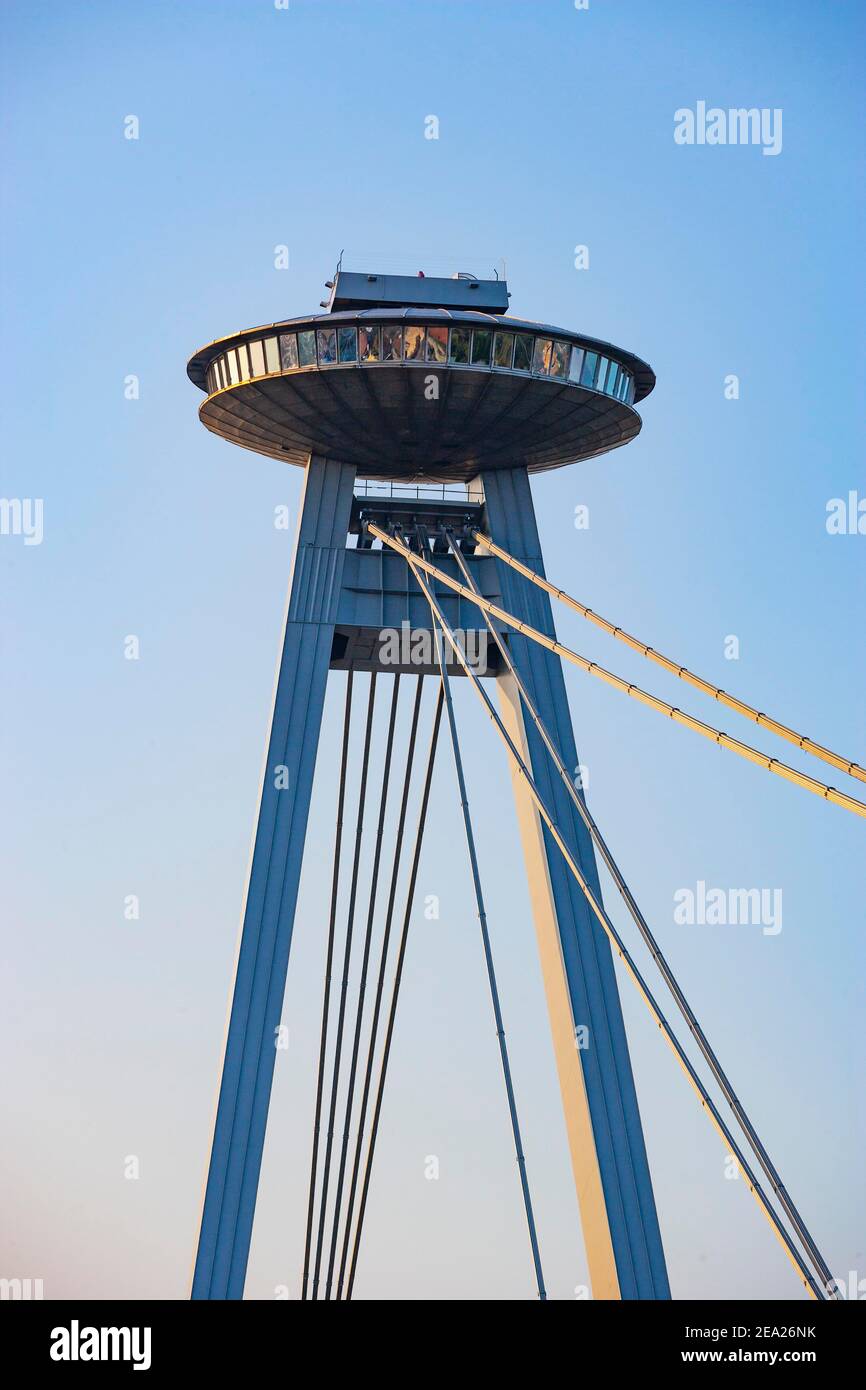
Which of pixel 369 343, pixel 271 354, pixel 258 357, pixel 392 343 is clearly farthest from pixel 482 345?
pixel 258 357

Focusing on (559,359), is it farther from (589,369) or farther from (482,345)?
(482,345)

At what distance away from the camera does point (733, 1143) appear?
2816cm

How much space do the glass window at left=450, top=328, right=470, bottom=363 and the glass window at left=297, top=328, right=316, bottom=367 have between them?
2.42 m

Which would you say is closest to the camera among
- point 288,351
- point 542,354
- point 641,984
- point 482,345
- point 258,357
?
point 641,984

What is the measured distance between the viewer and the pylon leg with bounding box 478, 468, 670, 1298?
36750mm

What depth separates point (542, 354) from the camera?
4066cm

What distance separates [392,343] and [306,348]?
5.05 feet

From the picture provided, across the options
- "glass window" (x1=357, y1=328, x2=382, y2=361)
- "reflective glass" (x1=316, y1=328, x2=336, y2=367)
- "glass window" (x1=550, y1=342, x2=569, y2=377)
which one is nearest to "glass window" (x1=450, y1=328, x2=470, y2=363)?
"glass window" (x1=357, y1=328, x2=382, y2=361)

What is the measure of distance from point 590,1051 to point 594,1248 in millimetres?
3174

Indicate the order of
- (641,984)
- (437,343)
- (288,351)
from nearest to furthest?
(641,984)
(437,343)
(288,351)

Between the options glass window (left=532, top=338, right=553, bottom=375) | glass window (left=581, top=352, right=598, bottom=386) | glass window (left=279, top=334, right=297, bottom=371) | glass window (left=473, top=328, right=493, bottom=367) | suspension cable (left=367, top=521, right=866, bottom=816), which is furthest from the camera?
glass window (left=581, top=352, right=598, bottom=386)

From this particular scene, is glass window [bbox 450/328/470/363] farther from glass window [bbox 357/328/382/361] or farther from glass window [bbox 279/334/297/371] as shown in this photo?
glass window [bbox 279/334/297/371]

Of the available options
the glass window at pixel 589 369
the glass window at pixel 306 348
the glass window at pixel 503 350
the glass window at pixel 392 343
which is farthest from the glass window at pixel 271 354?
the glass window at pixel 589 369

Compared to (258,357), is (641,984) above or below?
below
